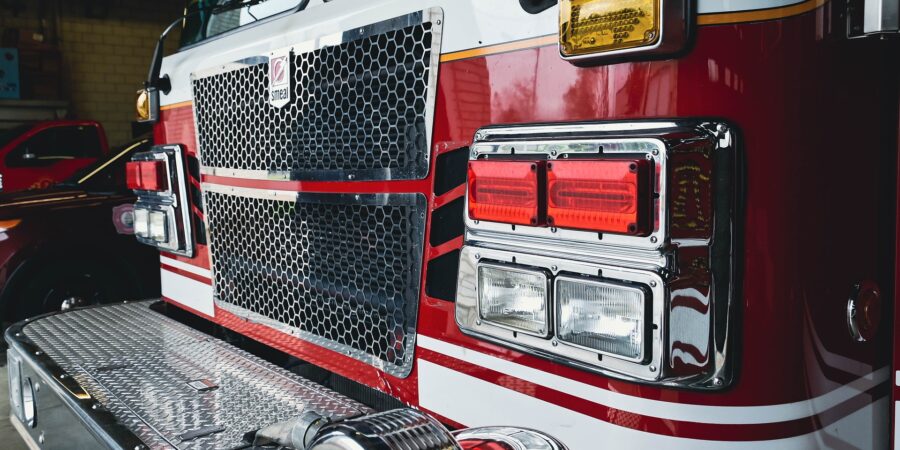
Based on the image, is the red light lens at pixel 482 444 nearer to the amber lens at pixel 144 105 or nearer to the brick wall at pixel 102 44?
the amber lens at pixel 144 105

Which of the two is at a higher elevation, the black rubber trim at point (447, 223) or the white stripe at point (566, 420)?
the black rubber trim at point (447, 223)

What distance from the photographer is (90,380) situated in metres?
2.17

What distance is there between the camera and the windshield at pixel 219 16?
7.35 ft

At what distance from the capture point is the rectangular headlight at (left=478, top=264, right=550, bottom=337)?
1.35 meters

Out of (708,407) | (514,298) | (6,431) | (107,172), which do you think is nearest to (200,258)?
(514,298)

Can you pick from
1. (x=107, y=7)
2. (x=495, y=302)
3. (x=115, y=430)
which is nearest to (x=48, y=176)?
(x=107, y=7)

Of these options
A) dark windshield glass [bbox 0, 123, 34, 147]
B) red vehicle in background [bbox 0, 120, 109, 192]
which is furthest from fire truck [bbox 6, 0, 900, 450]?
dark windshield glass [bbox 0, 123, 34, 147]

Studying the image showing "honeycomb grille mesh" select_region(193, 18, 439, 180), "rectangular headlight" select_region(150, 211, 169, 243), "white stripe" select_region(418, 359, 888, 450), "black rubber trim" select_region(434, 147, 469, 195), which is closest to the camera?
"white stripe" select_region(418, 359, 888, 450)

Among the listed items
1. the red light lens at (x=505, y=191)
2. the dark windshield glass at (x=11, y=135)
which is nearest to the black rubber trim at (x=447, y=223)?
the red light lens at (x=505, y=191)

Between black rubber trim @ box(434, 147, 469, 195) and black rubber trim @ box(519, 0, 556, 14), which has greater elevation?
black rubber trim @ box(519, 0, 556, 14)

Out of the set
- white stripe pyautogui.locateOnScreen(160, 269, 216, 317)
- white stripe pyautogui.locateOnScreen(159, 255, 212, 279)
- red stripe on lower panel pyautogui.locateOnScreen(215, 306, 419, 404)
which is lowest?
red stripe on lower panel pyautogui.locateOnScreen(215, 306, 419, 404)

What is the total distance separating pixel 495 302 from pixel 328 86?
76 centimetres

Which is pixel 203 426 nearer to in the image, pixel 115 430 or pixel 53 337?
pixel 115 430

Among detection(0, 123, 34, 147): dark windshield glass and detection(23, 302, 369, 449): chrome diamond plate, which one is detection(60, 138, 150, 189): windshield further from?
detection(0, 123, 34, 147): dark windshield glass
